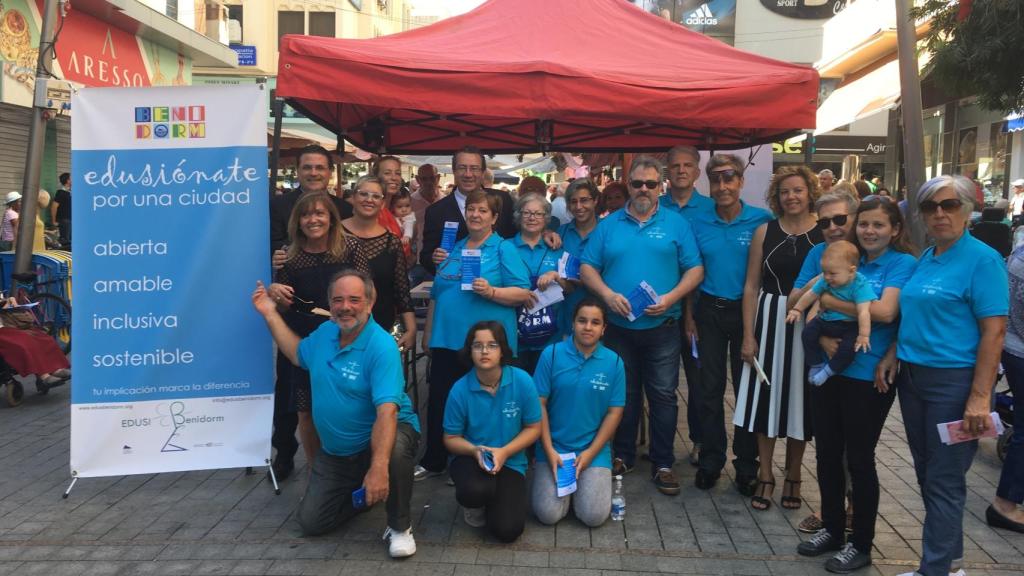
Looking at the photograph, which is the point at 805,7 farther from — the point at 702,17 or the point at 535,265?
the point at 535,265

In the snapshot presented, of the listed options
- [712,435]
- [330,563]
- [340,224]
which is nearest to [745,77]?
[712,435]

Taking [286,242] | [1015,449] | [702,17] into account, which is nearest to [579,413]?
[286,242]

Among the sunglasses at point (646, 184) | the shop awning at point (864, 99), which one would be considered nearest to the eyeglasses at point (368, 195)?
the sunglasses at point (646, 184)

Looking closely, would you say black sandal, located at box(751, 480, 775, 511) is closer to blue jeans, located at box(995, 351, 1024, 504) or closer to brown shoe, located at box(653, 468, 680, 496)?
brown shoe, located at box(653, 468, 680, 496)

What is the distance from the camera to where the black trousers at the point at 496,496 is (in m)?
3.95

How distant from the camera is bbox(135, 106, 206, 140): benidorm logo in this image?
4.51 m

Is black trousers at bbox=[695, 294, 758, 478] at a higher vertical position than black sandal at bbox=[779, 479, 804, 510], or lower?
higher

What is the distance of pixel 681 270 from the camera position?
15.1 feet

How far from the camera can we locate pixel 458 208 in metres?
5.21

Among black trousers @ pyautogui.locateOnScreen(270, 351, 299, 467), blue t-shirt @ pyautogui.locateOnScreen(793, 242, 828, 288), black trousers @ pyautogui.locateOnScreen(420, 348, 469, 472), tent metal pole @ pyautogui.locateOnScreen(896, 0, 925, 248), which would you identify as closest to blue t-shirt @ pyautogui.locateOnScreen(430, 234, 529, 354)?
black trousers @ pyautogui.locateOnScreen(420, 348, 469, 472)

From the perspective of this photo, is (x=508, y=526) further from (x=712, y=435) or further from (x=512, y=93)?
(x=512, y=93)

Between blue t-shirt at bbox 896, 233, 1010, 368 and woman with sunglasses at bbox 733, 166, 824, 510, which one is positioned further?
woman with sunglasses at bbox 733, 166, 824, 510

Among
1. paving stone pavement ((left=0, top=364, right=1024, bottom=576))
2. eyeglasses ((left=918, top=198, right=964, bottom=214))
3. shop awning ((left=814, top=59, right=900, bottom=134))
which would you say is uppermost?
shop awning ((left=814, top=59, right=900, bottom=134))

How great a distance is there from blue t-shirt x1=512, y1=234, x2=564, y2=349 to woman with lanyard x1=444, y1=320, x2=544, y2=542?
726 mm
